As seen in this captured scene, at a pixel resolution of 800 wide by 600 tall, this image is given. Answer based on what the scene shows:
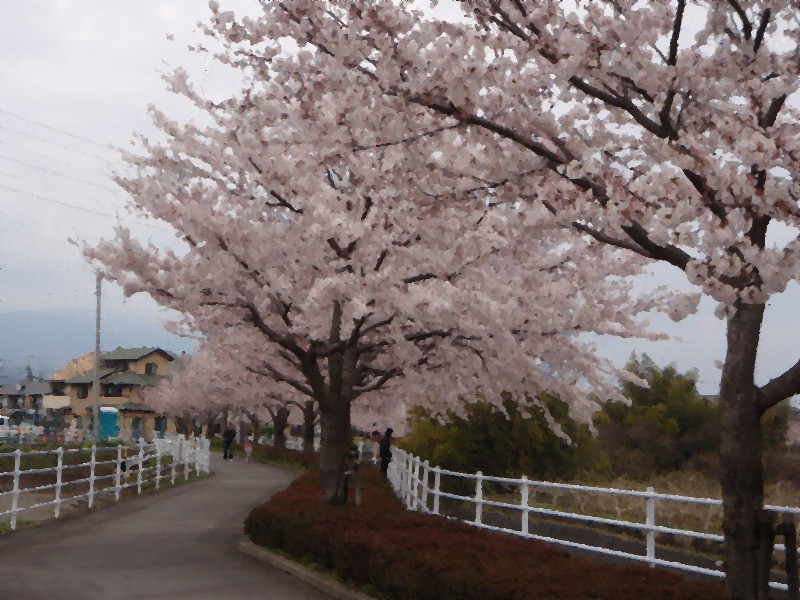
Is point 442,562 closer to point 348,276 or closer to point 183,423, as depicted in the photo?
point 348,276

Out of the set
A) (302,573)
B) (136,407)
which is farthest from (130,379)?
(302,573)

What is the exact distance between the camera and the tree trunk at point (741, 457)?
7.49 meters

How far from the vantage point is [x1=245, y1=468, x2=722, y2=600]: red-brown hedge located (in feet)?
26.3

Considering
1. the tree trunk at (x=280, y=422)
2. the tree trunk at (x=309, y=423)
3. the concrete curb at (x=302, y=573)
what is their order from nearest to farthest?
the concrete curb at (x=302, y=573)
the tree trunk at (x=309, y=423)
the tree trunk at (x=280, y=422)

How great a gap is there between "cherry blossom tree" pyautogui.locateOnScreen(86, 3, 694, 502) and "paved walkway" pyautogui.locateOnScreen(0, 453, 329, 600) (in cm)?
327

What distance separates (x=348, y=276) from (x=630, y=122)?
6.44 meters

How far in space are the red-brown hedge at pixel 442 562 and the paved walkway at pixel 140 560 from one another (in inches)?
23.8

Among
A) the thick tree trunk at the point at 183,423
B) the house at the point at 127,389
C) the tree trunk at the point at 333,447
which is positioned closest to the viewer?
the tree trunk at the point at 333,447

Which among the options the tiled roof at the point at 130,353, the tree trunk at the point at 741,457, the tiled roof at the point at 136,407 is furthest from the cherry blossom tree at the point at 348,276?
the tiled roof at the point at 130,353

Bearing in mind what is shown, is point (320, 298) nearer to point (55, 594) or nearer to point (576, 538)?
point (55, 594)

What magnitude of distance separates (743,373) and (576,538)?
11.1 m

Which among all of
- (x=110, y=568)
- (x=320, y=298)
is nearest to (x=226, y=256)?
(x=320, y=298)

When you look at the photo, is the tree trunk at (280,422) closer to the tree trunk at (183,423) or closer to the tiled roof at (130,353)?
the tree trunk at (183,423)

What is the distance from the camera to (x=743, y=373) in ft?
25.7
